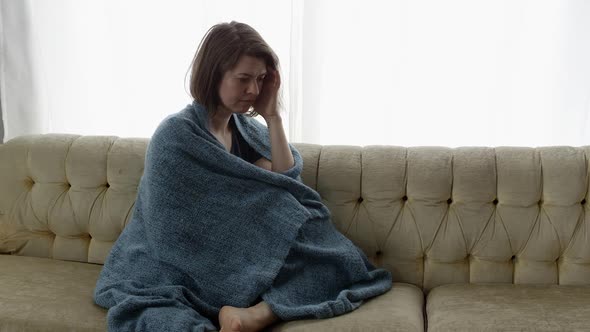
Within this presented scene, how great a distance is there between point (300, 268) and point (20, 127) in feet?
4.88

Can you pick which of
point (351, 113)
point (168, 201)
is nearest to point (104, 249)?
point (168, 201)

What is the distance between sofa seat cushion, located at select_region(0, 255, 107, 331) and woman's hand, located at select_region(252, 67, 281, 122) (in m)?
0.71

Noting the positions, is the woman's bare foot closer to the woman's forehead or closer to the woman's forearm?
the woman's forearm

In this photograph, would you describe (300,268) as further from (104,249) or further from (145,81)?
(145,81)

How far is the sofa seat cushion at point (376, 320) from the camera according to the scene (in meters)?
1.68

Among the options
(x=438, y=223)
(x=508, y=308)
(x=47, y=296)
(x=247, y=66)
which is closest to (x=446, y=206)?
(x=438, y=223)

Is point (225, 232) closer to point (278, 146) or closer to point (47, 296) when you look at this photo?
point (278, 146)

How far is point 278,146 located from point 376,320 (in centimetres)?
60

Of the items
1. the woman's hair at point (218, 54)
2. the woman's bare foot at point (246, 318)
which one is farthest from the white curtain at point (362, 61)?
the woman's bare foot at point (246, 318)

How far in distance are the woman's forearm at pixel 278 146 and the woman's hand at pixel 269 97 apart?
2 centimetres

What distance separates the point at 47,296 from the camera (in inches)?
74.5

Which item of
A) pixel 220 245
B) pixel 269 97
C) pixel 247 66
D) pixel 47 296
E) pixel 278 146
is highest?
pixel 247 66

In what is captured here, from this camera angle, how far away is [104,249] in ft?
7.42

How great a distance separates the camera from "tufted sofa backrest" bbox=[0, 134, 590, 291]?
202cm
